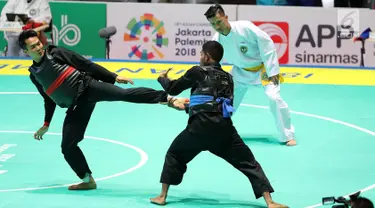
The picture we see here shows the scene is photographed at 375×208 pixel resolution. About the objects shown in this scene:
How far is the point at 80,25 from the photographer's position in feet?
57.6

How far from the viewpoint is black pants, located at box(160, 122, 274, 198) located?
8.70 m

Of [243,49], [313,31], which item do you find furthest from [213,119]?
[313,31]

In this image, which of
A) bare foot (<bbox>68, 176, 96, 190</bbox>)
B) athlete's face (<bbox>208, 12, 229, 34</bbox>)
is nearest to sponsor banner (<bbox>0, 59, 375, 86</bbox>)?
athlete's face (<bbox>208, 12, 229, 34</bbox>)

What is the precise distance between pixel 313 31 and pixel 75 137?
8.66m

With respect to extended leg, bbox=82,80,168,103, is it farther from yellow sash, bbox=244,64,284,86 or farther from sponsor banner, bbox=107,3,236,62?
sponsor banner, bbox=107,3,236,62

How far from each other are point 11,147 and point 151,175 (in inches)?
86.5

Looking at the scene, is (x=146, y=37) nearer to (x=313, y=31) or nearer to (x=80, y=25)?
(x=80, y=25)

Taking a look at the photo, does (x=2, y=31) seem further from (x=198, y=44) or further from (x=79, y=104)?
(x=79, y=104)

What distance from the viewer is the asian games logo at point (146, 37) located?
17.3 meters

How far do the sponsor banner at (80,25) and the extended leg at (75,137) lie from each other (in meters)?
8.24

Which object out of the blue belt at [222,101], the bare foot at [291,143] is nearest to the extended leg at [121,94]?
the blue belt at [222,101]

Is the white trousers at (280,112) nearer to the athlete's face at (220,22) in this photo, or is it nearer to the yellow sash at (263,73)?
the yellow sash at (263,73)

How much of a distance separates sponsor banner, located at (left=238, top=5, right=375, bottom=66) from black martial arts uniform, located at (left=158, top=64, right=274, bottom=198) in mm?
8325

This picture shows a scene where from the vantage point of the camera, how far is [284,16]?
668 inches
